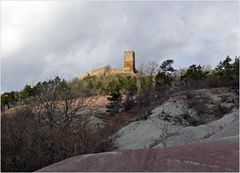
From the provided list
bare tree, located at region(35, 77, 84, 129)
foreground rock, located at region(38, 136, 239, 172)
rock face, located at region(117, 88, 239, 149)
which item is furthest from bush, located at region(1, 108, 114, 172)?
rock face, located at region(117, 88, 239, 149)

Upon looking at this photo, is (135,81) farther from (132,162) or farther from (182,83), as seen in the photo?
(132,162)

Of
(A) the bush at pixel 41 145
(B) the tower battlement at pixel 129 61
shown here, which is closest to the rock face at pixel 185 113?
(A) the bush at pixel 41 145

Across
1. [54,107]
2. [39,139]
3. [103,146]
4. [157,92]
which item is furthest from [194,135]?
[157,92]

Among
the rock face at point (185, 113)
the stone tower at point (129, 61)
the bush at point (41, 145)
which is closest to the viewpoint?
the bush at point (41, 145)

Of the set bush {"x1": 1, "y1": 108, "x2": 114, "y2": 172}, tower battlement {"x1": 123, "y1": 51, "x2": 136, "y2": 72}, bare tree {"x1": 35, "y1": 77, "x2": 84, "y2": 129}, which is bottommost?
bush {"x1": 1, "y1": 108, "x2": 114, "y2": 172}

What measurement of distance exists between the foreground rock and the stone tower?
62.1m

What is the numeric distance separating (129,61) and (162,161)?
6339cm

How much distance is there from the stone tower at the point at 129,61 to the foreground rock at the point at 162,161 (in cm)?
6210

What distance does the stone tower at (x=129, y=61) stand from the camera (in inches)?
2694

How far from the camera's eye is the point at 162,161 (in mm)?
5727

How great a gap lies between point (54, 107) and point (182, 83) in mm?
25009

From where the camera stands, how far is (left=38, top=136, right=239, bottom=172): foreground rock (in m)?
5.61

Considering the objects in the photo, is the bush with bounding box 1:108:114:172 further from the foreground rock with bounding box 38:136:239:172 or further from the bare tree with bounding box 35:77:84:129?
the foreground rock with bounding box 38:136:239:172

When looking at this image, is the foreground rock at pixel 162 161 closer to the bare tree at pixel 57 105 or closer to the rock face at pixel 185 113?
the bare tree at pixel 57 105
